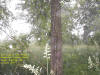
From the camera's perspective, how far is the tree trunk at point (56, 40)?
9.99ft

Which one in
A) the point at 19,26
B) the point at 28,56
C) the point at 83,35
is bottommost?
the point at 28,56

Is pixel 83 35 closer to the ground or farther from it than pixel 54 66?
farther from it

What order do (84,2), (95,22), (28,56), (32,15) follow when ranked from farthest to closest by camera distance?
(28,56)
(95,22)
(32,15)
(84,2)

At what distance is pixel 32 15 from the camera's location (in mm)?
3742

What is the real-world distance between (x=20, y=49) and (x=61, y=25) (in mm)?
1425

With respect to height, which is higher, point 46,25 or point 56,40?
point 46,25

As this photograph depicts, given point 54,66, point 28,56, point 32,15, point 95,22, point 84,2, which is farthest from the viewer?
point 28,56

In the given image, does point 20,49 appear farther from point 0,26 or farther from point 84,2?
point 84,2

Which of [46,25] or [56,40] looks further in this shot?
[46,25]

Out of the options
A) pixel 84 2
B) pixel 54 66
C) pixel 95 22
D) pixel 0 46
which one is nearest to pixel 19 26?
pixel 0 46

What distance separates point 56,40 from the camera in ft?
10.1

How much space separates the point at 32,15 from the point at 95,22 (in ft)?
6.59

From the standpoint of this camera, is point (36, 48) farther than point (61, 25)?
Yes

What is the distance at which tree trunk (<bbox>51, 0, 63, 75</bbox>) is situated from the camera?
305 centimetres
